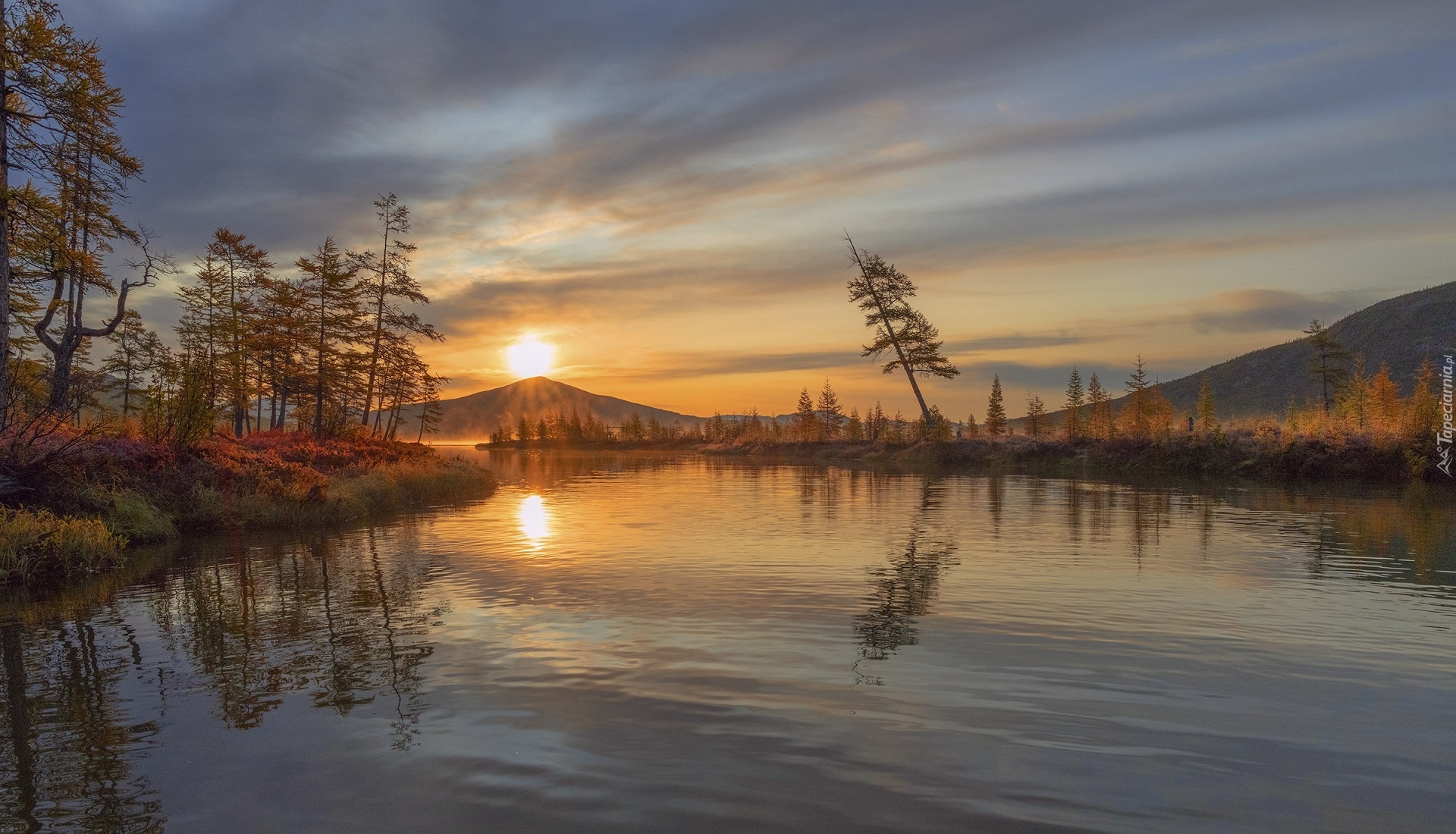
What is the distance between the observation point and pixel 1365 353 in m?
167

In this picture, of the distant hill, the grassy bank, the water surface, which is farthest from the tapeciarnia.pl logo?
the distant hill

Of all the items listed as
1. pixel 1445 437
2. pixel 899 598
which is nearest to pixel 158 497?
pixel 899 598

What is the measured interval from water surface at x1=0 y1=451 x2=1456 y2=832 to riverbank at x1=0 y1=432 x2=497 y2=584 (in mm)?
1569

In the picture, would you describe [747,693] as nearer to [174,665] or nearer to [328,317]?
[174,665]

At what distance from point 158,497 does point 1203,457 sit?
50680 mm

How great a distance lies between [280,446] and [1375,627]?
37.4 m

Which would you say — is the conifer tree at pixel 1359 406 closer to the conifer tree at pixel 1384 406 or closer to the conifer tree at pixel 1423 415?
the conifer tree at pixel 1384 406

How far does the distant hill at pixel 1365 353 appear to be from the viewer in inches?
6218

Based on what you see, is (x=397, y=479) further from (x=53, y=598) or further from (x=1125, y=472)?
(x=1125, y=472)

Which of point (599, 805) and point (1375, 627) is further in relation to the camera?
point (1375, 627)

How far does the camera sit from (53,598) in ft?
44.1

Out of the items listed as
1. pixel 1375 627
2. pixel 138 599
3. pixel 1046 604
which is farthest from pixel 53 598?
pixel 1375 627

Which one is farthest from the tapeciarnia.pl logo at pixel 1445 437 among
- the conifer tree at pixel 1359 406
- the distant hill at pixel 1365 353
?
the distant hill at pixel 1365 353

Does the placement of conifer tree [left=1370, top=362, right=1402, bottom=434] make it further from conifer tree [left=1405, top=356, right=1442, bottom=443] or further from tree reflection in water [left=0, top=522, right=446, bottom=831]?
tree reflection in water [left=0, top=522, right=446, bottom=831]
